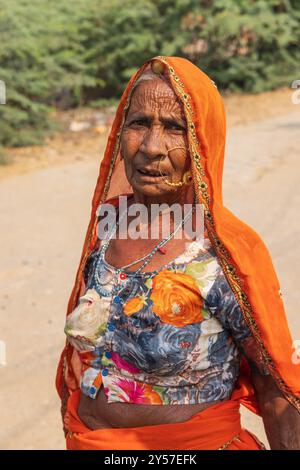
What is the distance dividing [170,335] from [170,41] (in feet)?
44.0

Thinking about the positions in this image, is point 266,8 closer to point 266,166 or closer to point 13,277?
point 266,166

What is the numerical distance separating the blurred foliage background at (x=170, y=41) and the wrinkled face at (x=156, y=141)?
11.1 meters

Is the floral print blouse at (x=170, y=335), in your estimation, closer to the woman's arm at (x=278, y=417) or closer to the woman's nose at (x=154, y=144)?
the woman's arm at (x=278, y=417)

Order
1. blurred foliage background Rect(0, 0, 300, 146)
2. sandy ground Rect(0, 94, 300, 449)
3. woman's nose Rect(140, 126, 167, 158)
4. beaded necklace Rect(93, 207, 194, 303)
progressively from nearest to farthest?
1. woman's nose Rect(140, 126, 167, 158)
2. beaded necklace Rect(93, 207, 194, 303)
3. sandy ground Rect(0, 94, 300, 449)
4. blurred foliage background Rect(0, 0, 300, 146)

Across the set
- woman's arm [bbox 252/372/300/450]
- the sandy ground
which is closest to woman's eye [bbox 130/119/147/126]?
woman's arm [bbox 252/372/300/450]

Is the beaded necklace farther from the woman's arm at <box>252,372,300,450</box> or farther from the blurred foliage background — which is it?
the blurred foliage background

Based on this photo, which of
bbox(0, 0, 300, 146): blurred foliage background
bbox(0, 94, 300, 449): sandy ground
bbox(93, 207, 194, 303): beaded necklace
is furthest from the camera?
bbox(0, 0, 300, 146): blurred foliage background

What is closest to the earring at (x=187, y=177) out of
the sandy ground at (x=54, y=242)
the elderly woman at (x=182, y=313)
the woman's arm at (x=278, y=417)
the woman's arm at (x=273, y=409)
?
the elderly woman at (x=182, y=313)

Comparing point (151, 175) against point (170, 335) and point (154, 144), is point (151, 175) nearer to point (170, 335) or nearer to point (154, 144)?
point (154, 144)

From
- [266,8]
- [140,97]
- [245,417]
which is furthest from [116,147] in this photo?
[266,8]

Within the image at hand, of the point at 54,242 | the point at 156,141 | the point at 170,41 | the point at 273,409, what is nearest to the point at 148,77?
the point at 156,141

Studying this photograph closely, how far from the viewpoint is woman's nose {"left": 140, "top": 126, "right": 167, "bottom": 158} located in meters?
1.89

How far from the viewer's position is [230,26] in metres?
13.7

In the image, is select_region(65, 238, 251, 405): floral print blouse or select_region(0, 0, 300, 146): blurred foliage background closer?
select_region(65, 238, 251, 405): floral print blouse
